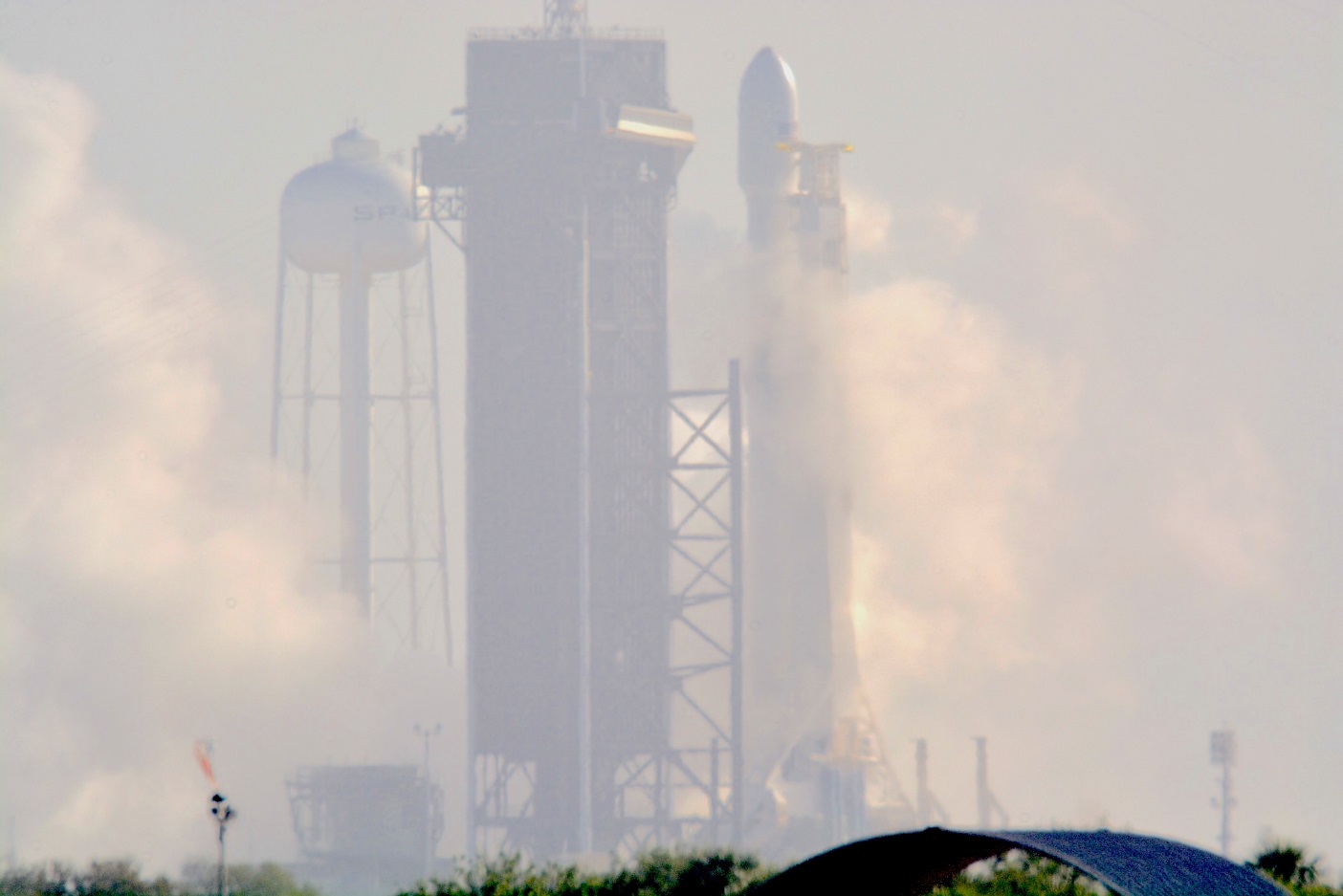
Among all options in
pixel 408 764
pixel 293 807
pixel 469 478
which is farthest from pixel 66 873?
pixel 408 764

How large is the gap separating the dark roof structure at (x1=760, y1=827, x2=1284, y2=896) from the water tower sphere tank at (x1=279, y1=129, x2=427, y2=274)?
5667 inches

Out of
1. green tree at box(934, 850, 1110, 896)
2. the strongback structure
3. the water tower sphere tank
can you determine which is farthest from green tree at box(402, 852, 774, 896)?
the water tower sphere tank

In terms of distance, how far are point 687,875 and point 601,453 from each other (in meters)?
89.6

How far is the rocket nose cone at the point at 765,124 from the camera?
183 meters

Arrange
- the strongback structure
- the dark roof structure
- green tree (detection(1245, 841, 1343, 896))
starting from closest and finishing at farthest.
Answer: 1. the dark roof structure
2. green tree (detection(1245, 841, 1343, 896))
3. the strongback structure

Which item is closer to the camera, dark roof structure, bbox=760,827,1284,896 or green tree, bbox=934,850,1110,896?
dark roof structure, bbox=760,827,1284,896

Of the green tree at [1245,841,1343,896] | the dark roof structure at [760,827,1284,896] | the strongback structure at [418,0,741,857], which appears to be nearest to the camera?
the dark roof structure at [760,827,1284,896]


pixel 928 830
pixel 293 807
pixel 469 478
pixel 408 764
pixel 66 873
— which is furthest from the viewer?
pixel 408 764

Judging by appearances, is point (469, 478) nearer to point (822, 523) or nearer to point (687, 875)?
point (822, 523)

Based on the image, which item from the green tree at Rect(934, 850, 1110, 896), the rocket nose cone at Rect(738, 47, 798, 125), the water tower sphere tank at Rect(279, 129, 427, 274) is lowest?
the green tree at Rect(934, 850, 1110, 896)

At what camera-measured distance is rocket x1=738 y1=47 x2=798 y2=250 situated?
182 metres

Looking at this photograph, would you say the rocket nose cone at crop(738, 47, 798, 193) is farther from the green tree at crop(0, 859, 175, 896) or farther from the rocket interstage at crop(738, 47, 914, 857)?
the green tree at crop(0, 859, 175, 896)

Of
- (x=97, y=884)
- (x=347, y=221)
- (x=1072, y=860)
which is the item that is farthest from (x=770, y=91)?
(x=1072, y=860)

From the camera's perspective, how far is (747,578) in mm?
186000
